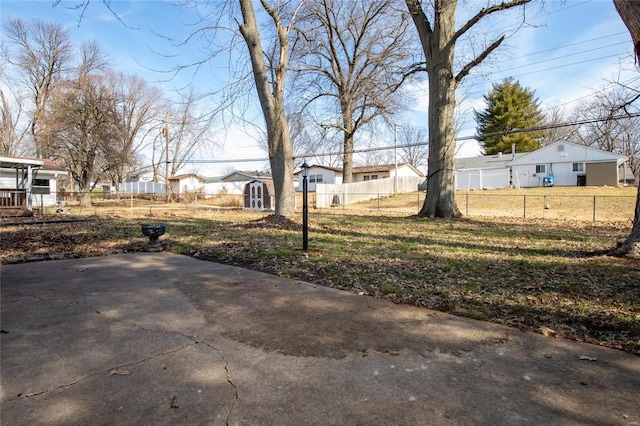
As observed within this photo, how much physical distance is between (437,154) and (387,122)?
1568cm

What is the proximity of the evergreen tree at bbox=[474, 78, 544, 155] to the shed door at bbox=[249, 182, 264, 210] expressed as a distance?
106 ft

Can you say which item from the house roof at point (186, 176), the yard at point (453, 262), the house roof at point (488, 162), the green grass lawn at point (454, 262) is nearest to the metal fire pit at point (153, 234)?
the green grass lawn at point (454, 262)

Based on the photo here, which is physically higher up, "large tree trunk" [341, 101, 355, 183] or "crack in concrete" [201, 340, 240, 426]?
"large tree trunk" [341, 101, 355, 183]

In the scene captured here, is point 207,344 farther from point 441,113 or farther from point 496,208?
point 496,208

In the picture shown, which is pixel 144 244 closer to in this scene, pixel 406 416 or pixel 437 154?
pixel 406 416

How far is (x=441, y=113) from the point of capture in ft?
43.8

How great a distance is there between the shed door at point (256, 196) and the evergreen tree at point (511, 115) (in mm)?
32305

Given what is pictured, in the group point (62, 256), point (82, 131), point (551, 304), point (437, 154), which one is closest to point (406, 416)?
point (551, 304)

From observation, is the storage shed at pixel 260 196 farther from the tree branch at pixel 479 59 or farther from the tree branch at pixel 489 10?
the tree branch at pixel 489 10

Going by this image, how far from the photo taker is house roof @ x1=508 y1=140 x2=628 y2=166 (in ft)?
113

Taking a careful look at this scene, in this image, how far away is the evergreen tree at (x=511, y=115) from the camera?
44.2 m

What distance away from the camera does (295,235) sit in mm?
9719

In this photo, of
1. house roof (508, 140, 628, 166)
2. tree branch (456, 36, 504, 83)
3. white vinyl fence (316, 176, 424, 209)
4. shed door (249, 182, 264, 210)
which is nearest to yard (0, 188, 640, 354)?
tree branch (456, 36, 504, 83)

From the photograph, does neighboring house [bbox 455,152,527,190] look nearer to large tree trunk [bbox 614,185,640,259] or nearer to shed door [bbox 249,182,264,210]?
shed door [bbox 249,182,264,210]
